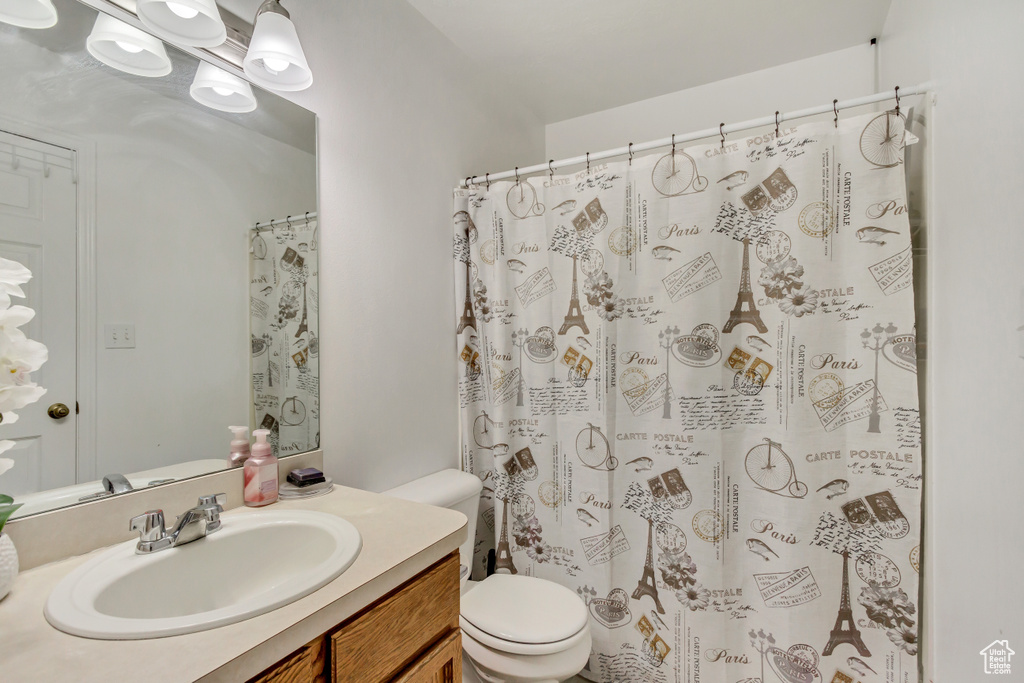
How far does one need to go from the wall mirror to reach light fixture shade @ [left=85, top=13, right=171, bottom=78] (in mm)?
10

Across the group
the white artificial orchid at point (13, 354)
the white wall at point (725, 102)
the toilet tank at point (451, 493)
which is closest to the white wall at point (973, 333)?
the white wall at point (725, 102)

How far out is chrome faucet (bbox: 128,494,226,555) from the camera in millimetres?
830

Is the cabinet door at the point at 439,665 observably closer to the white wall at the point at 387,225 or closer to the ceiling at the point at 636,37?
the white wall at the point at 387,225

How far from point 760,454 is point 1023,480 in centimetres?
78

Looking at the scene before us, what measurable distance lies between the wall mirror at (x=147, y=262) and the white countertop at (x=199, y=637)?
0.25m

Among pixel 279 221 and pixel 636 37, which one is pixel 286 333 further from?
pixel 636 37

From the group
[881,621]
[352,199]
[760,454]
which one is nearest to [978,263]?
[760,454]

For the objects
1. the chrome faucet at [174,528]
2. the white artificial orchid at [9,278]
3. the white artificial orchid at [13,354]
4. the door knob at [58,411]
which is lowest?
the chrome faucet at [174,528]

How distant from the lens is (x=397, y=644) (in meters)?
0.81

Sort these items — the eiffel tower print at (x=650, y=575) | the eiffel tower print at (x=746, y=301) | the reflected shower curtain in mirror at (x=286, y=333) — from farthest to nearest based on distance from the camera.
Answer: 1. the eiffel tower print at (x=650, y=575)
2. the eiffel tower print at (x=746, y=301)
3. the reflected shower curtain in mirror at (x=286, y=333)

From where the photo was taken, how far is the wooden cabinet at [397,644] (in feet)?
2.19

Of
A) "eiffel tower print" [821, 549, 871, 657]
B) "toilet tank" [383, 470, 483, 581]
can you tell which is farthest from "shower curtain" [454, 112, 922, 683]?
"toilet tank" [383, 470, 483, 581]

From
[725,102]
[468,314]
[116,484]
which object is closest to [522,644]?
[116,484]

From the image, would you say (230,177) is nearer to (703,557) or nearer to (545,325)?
(545,325)
